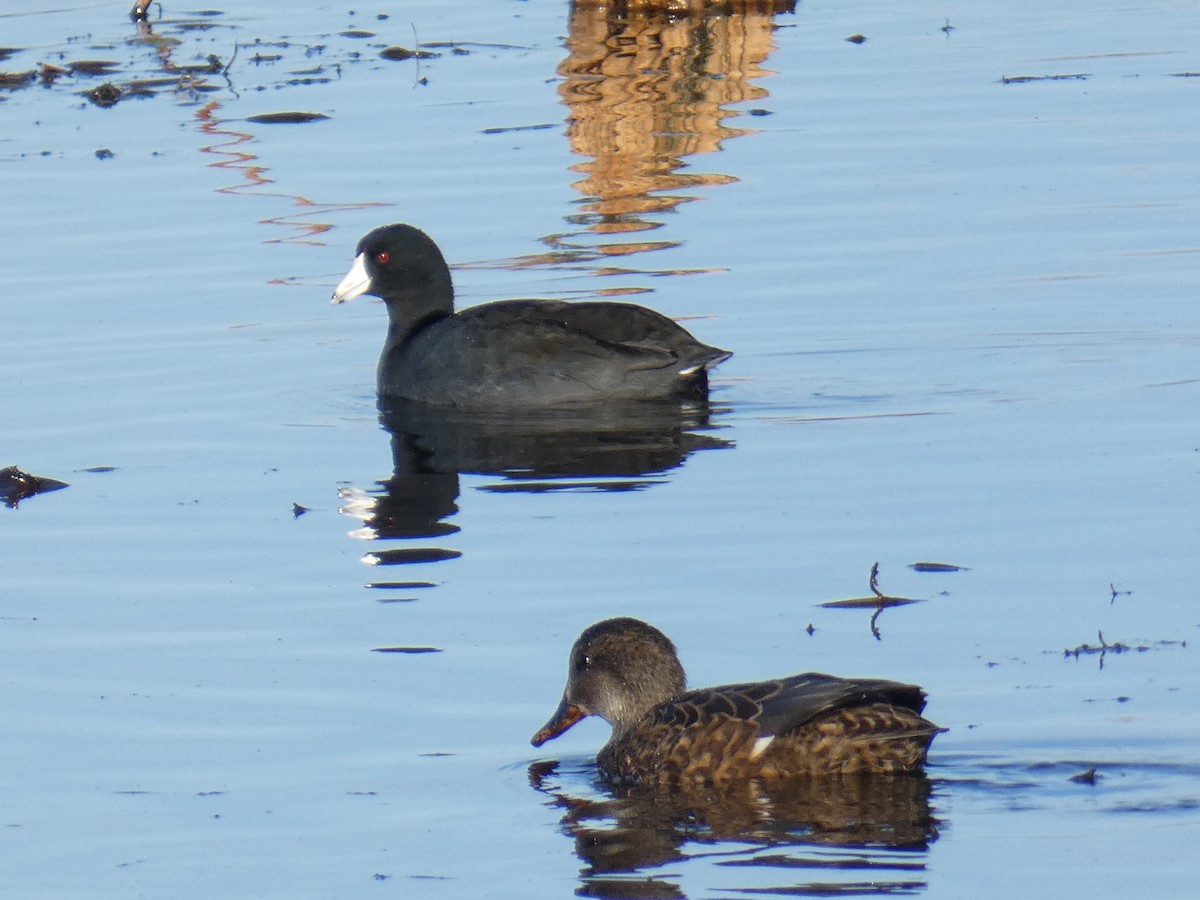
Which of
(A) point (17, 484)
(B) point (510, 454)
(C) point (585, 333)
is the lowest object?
(B) point (510, 454)

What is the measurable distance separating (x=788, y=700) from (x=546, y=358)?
18.5 ft

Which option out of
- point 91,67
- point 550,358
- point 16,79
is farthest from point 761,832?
point 91,67

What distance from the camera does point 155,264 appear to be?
48.4 ft

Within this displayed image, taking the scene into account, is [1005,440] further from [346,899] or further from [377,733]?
[346,899]

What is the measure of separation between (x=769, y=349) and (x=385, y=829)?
638 cm

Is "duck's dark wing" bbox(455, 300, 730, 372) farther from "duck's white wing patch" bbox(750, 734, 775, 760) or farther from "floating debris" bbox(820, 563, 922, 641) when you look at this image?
"duck's white wing patch" bbox(750, 734, 775, 760)

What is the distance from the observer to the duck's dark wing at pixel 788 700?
6750 millimetres

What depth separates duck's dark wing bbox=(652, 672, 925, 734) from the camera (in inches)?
266

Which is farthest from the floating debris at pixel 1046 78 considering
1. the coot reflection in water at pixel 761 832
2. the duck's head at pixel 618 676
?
the coot reflection in water at pixel 761 832

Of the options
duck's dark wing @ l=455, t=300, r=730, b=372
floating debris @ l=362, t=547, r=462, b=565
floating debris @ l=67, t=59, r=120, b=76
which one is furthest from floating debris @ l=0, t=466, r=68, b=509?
floating debris @ l=67, t=59, r=120, b=76

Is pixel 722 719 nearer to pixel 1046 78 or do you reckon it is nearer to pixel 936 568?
pixel 936 568

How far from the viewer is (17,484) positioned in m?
10.5

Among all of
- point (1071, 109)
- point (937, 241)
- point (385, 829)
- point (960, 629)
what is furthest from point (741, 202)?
point (385, 829)

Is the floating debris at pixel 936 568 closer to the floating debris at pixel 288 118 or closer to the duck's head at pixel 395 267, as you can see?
the duck's head at pixel 395 267
